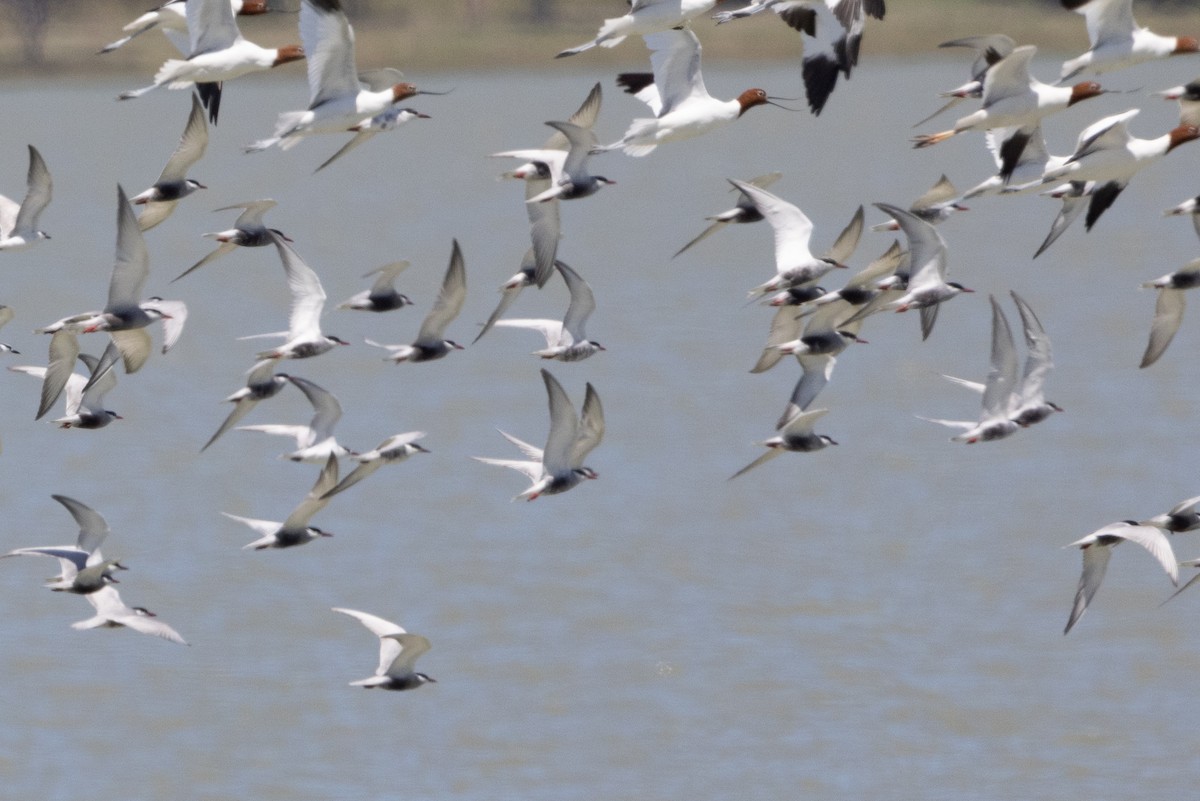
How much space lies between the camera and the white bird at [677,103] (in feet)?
55.4

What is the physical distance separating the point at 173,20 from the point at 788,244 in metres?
4.53

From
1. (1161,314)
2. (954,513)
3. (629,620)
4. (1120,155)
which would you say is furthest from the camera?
(954,513)

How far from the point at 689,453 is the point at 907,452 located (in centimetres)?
248

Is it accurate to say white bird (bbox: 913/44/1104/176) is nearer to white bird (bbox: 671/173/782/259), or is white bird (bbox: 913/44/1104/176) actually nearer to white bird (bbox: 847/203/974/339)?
white bird (bbox: 847/203/974/339)

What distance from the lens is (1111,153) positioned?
16609 millimetres

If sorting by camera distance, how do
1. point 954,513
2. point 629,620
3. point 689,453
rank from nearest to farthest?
point 629,620 < point 954,513 < point 689,453

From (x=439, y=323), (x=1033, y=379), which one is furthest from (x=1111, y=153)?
(x=439, y=323)

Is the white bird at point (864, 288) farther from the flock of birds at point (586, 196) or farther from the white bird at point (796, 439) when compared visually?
the white bird at point (796, 439)

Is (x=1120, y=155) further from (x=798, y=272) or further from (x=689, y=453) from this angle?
(x=689, y=453)

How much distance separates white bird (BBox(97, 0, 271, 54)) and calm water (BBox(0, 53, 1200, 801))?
5436 millimetres

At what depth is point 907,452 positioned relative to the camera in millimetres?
27484

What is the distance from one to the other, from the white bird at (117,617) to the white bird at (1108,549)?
20.8ft

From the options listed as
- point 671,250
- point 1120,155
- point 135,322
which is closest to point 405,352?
point 135,322

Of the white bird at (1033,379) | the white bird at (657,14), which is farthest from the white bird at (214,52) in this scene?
the white bird at (1033,379)
